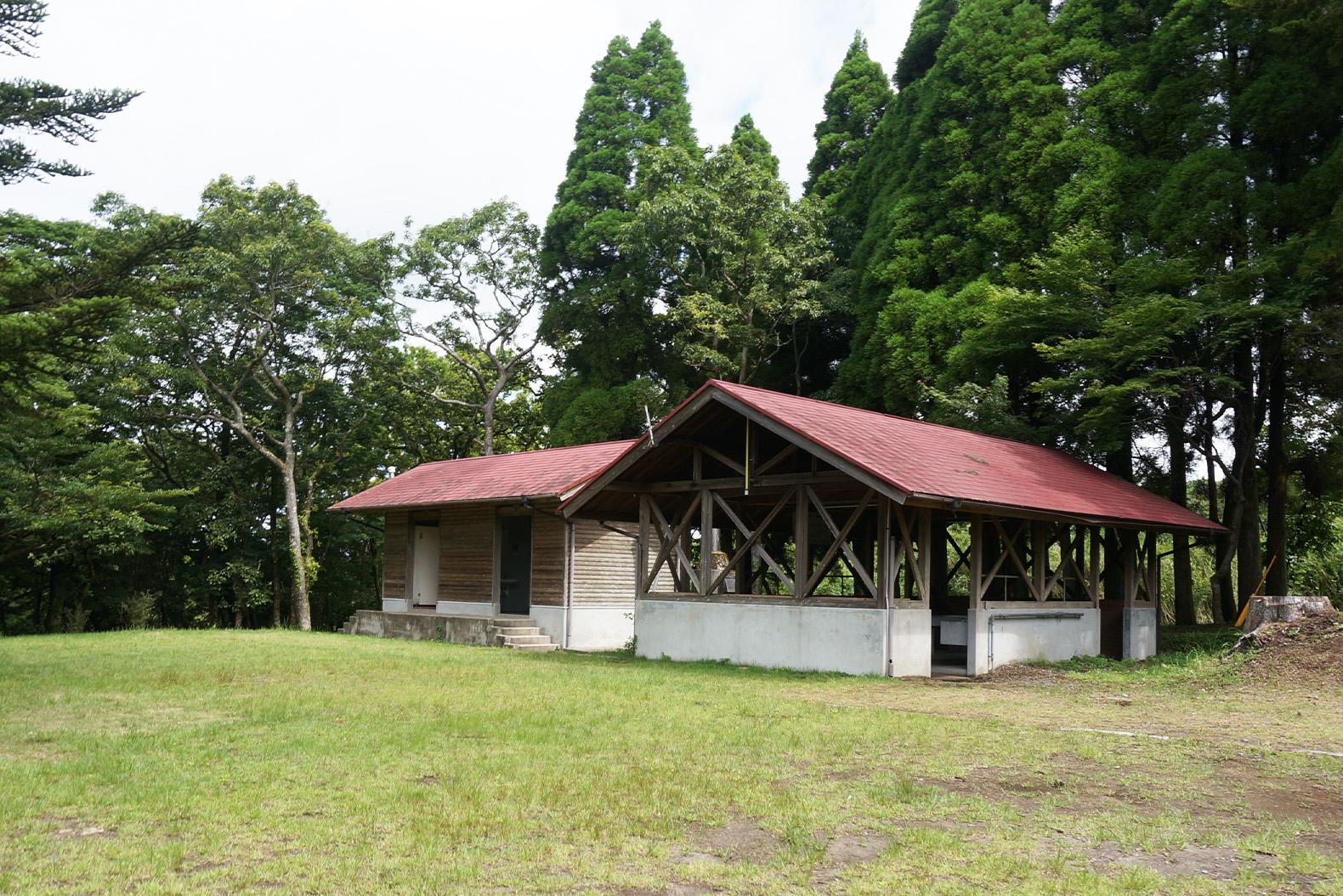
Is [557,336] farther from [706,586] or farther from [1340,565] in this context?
[1340,565]

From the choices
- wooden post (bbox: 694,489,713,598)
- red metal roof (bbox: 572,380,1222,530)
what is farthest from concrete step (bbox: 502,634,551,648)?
red metal roof (bbox: 572,380,1222,530)

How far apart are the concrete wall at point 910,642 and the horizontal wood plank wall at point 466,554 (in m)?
10.3

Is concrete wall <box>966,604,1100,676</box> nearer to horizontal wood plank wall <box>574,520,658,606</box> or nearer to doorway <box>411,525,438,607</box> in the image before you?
horizontal wood plank wall <box>574,520,658,606</box>

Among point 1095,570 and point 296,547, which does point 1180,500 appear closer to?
point 1095,570

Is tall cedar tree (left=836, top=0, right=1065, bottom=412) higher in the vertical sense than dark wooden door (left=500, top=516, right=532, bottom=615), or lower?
higher

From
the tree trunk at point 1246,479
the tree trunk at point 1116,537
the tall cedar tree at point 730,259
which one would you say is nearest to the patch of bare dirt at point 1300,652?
the tree trunk at point 1116,537

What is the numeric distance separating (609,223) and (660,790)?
26044 millimetres

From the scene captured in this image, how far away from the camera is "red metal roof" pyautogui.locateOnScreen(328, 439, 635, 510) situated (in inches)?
799

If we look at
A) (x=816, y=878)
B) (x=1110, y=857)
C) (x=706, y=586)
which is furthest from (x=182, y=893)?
(x=706, y=586)

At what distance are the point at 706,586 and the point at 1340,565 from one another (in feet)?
51.6

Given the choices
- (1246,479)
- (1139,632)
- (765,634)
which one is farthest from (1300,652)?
(1246,479)

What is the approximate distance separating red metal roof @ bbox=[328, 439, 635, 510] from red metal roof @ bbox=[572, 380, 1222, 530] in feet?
16.2

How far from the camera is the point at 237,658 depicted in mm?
15836

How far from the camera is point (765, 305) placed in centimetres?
2762
